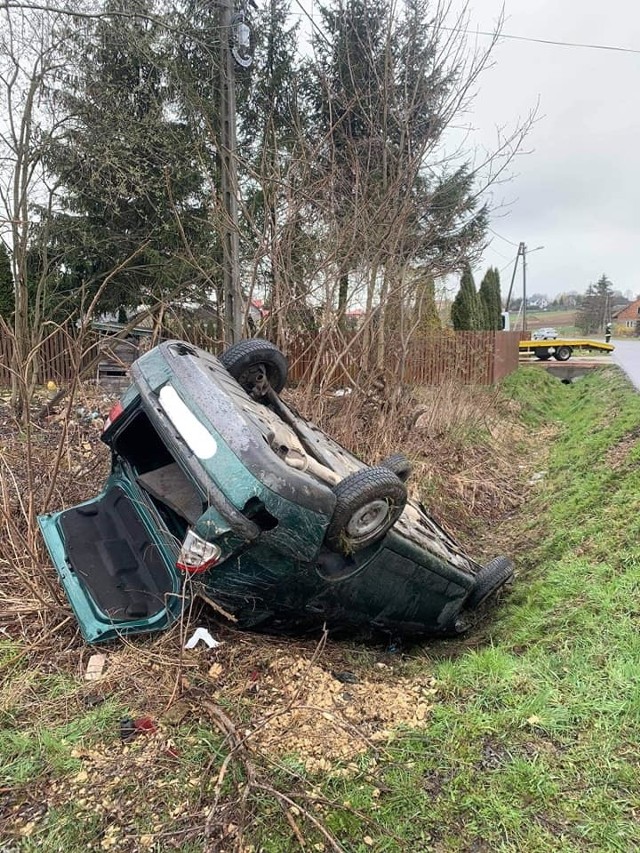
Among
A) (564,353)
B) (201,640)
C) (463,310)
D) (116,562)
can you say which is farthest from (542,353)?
(201,640)

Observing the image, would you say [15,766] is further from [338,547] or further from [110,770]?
[338,547]

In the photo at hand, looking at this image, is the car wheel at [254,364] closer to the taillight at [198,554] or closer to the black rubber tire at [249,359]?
the black rubber tire at [249,359]

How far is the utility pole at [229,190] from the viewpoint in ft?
22.3

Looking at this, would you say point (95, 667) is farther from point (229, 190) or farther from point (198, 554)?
point (229, 190)

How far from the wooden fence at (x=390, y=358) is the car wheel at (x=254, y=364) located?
2.30 metres

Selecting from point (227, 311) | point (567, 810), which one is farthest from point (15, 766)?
point (227, 311)

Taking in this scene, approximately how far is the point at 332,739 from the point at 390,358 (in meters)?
7.70

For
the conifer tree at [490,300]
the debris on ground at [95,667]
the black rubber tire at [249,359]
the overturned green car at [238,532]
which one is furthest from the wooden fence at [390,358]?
the conifer tree at [490,300]

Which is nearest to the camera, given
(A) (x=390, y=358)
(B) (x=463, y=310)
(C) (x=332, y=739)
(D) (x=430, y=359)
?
(C) (x=332, y=739)

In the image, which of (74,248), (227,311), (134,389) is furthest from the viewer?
(74,248)

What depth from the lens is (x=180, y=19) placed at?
9531 mm

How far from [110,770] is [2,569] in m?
2.01

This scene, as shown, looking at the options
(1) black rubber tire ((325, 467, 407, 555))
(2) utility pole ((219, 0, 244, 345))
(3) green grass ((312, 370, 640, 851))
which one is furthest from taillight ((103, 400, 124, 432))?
(2) utility pole ((219, 0, 244, 345))

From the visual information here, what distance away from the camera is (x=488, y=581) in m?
3.69
